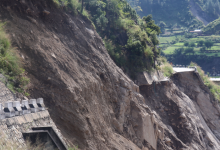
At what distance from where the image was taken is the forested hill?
110 meters

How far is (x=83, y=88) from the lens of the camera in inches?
439

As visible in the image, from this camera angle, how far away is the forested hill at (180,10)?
4345 inches

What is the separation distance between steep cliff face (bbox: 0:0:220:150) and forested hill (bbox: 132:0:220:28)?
9640cm

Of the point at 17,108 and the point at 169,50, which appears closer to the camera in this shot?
Result: the point at 17,108

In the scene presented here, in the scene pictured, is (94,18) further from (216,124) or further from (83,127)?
(216,124)

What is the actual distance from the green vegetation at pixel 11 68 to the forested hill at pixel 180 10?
10448 cm

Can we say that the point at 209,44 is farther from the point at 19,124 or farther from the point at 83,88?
the point at 19,124

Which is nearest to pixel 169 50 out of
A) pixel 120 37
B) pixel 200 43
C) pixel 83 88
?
pixel 200 43

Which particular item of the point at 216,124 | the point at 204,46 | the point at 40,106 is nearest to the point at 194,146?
the point at 216,124

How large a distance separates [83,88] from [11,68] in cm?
351

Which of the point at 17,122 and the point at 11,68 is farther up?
the point at 11,68

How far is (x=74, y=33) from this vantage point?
534 inches

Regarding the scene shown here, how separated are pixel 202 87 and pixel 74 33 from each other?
56.2 feet

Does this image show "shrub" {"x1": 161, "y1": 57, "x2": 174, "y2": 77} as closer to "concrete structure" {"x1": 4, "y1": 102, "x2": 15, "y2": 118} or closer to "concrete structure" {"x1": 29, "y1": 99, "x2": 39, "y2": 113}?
"concrete structure" {"x1": 29, "y1": 99, "x2": 39, "y2": 113}
